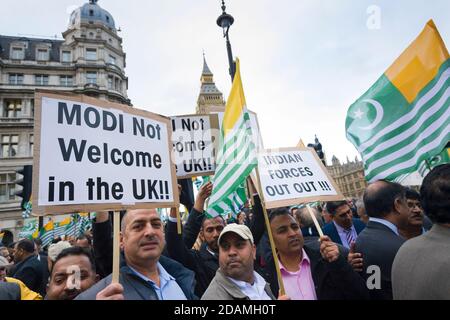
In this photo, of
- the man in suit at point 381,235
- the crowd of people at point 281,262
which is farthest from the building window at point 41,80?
the man in suit at point 381,235

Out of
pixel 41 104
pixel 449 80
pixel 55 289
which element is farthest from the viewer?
pixel 449 80

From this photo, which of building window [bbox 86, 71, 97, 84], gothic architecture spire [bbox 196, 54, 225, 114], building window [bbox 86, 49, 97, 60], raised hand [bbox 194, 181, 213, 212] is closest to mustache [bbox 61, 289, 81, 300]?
raised hand [bbox 194, 181, 213, 212]

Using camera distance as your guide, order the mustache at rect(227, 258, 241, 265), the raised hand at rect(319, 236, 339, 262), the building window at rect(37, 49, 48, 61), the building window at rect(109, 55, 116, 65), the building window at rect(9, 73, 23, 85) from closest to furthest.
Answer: the mustache at rect(227, 258, 241, 265), the raised hand at rect(319, 236, 339, 262), the building window at rect(9, 73, 23, 85), the building window at rect(37, 49, 48, 61), the building window at rect(109, 55, 116, 65)

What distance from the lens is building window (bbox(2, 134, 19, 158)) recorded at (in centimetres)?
2838

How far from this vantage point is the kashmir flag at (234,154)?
2.55m

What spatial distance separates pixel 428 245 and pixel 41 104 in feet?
9.03

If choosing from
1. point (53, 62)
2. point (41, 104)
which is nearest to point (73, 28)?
point (53, 62)

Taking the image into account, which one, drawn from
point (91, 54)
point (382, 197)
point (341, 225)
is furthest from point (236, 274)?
point (91, 54)

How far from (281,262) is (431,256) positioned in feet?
4.47

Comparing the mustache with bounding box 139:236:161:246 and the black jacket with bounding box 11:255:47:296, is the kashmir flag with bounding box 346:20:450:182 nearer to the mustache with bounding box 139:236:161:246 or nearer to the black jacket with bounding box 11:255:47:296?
the mustache with bounding box 139:236:161:246

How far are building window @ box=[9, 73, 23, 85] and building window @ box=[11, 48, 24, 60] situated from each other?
342 cm

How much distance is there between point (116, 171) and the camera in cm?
214

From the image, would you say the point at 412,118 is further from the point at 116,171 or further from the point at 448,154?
the point at 116,171
